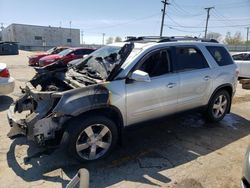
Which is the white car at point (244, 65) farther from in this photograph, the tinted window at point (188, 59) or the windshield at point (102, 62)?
the windshield at point (102, 62)

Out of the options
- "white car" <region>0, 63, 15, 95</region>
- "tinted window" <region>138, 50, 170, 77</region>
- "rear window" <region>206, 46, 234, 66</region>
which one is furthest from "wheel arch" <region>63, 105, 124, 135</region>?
"white car" <region>0, 63, 15, 95</region>

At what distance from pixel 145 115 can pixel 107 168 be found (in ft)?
Result: 3.55

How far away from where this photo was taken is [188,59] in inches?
187

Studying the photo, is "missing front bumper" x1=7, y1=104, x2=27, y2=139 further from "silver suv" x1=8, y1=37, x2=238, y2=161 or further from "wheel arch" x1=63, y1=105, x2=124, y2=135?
"wheel arch" x1=63, y1=105, x2=124, y2=135

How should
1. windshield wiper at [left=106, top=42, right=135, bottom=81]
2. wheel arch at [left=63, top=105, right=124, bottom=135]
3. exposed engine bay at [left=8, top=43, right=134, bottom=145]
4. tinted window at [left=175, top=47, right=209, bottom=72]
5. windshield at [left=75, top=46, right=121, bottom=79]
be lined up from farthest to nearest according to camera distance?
tinted window at [left=175, top=47, right=209, bottom=72], windshield at [left=75, top=46, right=121, bottom=79], windshield wiper at [left=106, top=42, right=135, bottom=81], wheel arch at [left=63, top=105, right=124, bottom=135], exposed engine bay at [left=8, top=43, right=134, bottom=145]

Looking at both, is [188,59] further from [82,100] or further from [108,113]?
[82,100]

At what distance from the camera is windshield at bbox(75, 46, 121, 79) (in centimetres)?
409

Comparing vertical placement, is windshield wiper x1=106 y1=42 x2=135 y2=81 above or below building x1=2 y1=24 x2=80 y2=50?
below

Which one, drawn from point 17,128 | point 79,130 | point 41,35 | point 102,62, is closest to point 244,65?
point 102,62

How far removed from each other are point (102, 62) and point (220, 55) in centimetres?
273

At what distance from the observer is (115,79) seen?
12.5 feet

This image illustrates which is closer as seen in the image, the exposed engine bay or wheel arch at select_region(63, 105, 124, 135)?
the exposed engine bay

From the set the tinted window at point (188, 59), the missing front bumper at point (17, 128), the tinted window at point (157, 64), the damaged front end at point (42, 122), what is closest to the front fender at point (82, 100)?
the damaged front end at point (42, 122)

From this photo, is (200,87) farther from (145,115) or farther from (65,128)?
(65,128)
